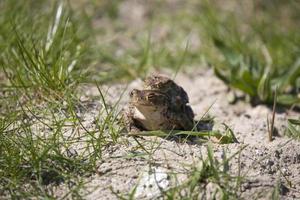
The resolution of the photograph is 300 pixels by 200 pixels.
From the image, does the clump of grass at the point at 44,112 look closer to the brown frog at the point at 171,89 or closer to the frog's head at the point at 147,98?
the frog's head at the point at 147,98

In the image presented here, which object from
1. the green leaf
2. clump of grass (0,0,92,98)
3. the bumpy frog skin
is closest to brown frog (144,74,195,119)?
the bumpy frog skin

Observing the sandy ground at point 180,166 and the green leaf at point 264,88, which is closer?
the sandy ground at point 180,166

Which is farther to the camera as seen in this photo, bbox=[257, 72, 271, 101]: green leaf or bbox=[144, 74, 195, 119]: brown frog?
bbox=[257, 72, 271, 101]: green leaf

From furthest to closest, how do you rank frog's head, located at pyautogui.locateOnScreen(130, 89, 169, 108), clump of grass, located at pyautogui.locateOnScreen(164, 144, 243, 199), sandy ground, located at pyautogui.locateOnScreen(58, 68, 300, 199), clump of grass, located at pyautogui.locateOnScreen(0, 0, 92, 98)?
clump of grass, located at pyautogui.locateOnScreen(0, 0, 92, 98)
frog's head, located at pyautogui.locateOnScreen(130, 89, 169, 108)
sandy ground, located at pyautogui.locateOnScreen(58, 68, 300, 199)
clump of grass, located at pyautogui.locateOnScreen(164, 144, 243, 199)

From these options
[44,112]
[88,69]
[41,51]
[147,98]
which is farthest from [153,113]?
[41,51]

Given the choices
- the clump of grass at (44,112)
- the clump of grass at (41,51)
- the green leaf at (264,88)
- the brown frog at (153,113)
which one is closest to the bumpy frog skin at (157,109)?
the brown frog at (153,113)

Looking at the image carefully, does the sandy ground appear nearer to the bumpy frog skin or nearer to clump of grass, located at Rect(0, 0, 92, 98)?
the bumpy frog skin
